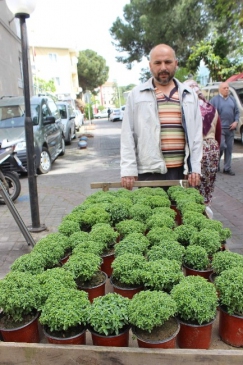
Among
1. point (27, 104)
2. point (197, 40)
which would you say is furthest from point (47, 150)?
point (197, 40)

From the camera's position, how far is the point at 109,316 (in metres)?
1.44

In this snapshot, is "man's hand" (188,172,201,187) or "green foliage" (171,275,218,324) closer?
"green foliage" (171,275,218,324)

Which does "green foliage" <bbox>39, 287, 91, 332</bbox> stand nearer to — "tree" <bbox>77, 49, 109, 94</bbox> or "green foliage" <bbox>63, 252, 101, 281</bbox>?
"green foliage" <bbox>63, 252, 101, 281</bbox>

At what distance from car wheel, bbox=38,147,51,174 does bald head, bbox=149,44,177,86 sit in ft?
21.3

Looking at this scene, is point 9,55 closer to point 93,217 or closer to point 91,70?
point 93,217

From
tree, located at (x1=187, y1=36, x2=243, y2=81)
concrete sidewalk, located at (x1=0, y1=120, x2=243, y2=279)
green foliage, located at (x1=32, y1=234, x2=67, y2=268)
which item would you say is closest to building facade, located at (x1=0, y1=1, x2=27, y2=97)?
concrete sidewalk, located at (x1=0, y1=120, x2=243, y2=279)

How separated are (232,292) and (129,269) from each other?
1.81ft

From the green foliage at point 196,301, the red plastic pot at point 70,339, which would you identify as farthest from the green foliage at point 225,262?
the red plastic pot at point 70,339

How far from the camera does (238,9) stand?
11.6 metres

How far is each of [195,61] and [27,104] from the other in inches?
669

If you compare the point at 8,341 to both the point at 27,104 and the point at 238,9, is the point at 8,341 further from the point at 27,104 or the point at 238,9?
the point at 238,9

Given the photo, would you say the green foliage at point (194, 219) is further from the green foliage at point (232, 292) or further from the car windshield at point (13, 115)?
the car windshield at point (13, 115)

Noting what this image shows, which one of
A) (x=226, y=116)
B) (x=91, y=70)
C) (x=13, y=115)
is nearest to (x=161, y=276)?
(x=226, y=116)

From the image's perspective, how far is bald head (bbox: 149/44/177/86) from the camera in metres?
2.80
